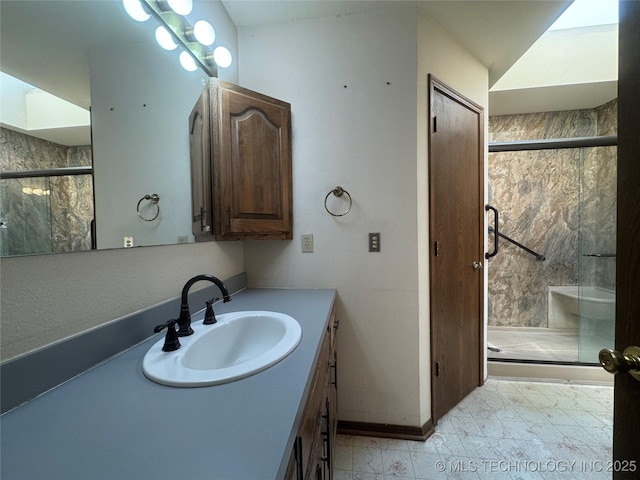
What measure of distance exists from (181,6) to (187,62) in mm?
195

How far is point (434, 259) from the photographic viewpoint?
1541 mm

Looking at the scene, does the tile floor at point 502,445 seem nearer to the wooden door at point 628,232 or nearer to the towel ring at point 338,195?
the wooden door at point 628,232

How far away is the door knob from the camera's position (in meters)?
0.49

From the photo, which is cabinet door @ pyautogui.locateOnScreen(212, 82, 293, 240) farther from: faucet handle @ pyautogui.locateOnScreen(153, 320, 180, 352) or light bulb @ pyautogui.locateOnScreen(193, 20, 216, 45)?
faucet handle @ pyautogui.locateOnScreen(153, 320, 180, 352)

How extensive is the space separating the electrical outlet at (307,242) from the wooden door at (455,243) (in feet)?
2.30

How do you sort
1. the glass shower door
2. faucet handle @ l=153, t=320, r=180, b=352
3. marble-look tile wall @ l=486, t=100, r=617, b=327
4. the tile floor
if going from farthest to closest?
marble-look tile wall @ l=486, t=100, r=617, b=327
the glass shower door
the tile floor
faucet handle @ l=153, t=320, r=180, b=352

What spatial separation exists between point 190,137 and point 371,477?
5.92 ft

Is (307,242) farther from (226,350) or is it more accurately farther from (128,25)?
(128,25)

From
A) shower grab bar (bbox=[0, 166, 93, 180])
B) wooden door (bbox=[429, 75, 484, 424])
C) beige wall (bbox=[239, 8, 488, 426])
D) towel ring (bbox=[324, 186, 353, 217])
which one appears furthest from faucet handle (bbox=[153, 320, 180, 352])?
wooden door (bbox=[429, 75, 484, 424])

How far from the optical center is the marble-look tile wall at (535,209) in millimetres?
2693

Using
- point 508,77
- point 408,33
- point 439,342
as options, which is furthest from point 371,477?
point 508,77

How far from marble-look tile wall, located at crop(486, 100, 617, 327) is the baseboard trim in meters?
1.96

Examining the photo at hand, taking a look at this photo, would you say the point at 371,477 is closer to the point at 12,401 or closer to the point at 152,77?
the point at 12,401

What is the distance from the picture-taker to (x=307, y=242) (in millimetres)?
1549
